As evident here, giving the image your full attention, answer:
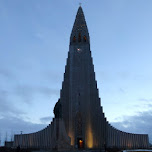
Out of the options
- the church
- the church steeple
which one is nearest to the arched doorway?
the church

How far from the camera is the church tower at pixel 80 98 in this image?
45878 mm

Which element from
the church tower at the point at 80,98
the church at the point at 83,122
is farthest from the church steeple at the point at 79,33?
the church at the point at 83,122

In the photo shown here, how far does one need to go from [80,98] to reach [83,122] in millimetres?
5595

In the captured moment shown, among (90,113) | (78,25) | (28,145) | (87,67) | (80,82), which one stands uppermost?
(78,25)

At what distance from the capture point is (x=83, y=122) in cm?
4647

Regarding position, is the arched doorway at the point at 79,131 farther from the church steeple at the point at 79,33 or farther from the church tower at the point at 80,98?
the church steeple at the point at 79,33

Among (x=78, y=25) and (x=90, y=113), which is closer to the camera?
(x=90, y=113)

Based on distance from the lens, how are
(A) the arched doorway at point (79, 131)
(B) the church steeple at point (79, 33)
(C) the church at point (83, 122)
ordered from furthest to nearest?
1. (B) the church steeple at point (79, 33)
2. (A) the arched doorway at point (79, 131)
3. (C) the church at point (83, 122)

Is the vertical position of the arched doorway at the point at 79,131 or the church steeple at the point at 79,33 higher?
the church steeple at the point at 79,33

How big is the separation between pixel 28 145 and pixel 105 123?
17.9 m

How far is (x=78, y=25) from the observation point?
56125 mm

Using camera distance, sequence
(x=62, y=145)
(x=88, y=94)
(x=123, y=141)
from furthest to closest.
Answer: (x=88, y=94), (x=123, y=141), (x=62, y=145)

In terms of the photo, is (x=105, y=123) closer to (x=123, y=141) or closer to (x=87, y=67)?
(x=123, y=141)

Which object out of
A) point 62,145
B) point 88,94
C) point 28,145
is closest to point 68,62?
point 88,94
